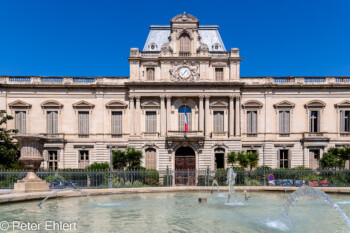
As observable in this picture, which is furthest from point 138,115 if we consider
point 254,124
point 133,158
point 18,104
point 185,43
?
point 18,104

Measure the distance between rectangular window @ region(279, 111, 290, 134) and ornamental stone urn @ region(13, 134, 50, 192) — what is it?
25.6 metres

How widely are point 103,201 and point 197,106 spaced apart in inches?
794

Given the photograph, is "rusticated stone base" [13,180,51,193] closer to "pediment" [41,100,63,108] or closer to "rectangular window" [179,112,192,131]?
"pediment" [41,100,63,108]

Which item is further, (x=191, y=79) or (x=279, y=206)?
(x=191, y=79)

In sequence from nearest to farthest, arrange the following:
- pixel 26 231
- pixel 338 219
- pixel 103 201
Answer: pixel 26 231
pixel 338 219
pixel 103 201

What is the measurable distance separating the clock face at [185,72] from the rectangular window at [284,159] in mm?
13269

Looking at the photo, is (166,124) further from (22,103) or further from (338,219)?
(338,219)

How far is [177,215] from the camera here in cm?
1163

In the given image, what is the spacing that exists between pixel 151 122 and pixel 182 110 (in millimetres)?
3633

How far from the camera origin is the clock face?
33.2 m

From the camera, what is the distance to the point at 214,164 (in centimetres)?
3275

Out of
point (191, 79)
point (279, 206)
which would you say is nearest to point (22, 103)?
point (191, 79)

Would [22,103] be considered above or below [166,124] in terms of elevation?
above

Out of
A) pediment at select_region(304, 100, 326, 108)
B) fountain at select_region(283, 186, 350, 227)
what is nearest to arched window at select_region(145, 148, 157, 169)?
pediment at select_region(304, 100, 326, 108)
